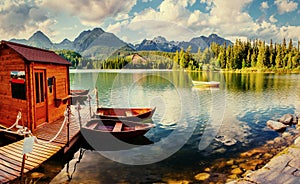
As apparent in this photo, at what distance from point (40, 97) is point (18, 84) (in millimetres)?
1181

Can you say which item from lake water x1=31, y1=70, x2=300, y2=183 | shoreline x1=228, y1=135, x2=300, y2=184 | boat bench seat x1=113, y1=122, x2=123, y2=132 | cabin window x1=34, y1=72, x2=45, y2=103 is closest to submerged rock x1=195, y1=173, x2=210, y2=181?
lake water x1=31, y1=70, x2=300, y2=183

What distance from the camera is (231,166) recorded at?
945 centimetres

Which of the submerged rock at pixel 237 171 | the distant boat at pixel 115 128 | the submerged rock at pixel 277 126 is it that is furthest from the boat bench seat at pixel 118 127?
the submerged rock at pixel 277 126

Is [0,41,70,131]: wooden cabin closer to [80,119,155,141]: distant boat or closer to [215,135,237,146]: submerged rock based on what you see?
[80,119,155,141]: distant boat

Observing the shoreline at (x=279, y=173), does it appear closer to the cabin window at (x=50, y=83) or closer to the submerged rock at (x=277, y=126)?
the submerged rock at (x=277, y=126)

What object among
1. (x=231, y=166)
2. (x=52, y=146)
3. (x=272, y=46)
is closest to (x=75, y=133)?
(x=52, y=146)

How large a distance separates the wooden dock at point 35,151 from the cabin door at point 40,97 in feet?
1.52

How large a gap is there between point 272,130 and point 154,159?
896 cm

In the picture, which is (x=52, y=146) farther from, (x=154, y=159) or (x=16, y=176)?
(x=154, y=159)

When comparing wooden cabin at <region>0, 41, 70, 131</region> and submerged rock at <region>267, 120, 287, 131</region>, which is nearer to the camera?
wooden cabin at <region>0, 41, 70, 131</region>

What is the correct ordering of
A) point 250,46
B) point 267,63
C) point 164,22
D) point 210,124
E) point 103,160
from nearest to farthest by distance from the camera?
point 103,160 < point 164,22 < point 210,124 < point 267,63 < point 250,46

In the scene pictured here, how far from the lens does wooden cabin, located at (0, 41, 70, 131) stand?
10438 millimetres

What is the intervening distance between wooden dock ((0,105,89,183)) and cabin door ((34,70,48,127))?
46 cm

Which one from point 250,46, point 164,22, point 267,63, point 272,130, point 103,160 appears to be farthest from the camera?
point 250,46
